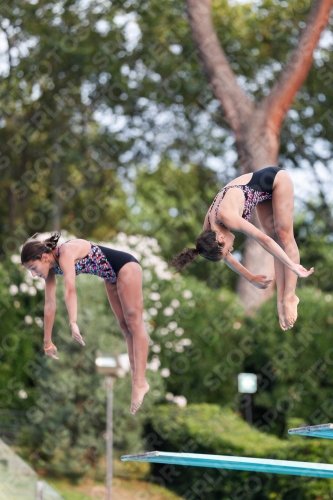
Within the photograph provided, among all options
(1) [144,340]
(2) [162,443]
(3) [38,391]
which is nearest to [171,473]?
(2) [162,443]

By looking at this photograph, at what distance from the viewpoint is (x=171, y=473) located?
43.9ft

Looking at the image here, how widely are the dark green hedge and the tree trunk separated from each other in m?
2.96

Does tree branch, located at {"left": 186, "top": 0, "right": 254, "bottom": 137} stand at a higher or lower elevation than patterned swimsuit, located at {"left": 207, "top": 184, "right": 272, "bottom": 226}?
lower

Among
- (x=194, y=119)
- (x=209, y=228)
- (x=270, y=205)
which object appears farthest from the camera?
(x=194, y=119)

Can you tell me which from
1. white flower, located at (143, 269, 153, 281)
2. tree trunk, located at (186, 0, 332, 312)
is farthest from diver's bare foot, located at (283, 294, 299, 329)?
white flower, located at (143, 269, 153, 281)

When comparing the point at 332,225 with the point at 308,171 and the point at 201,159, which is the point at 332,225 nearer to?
the point at 308,171

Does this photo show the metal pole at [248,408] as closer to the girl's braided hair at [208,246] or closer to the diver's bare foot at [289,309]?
the diver's bare foot at [289,309]

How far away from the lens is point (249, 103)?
14.5m

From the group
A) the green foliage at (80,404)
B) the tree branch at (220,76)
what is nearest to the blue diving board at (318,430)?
the green foliage at (80,404)

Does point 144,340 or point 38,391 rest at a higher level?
point 144,340

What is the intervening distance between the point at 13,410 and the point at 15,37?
8.54 m

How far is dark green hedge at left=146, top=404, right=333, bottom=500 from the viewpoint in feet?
33.5

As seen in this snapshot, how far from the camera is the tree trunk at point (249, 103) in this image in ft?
44.2

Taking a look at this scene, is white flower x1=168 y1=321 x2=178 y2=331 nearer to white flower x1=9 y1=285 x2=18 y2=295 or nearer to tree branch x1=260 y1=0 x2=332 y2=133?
white flower x1=9 y1=285 x2=18 y2=295
